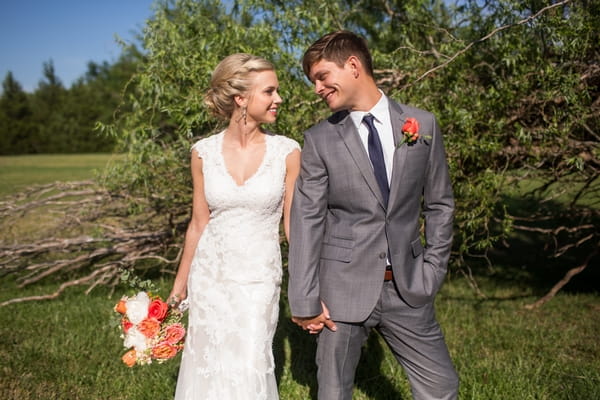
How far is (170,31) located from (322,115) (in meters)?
1.83

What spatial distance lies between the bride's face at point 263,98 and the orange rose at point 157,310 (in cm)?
125

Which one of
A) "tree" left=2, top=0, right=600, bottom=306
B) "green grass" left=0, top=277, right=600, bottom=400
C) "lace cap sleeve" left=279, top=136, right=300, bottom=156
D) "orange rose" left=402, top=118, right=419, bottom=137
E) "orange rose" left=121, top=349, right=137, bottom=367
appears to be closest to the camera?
"orange rose" left=402, top=118, right=419, bottom=137

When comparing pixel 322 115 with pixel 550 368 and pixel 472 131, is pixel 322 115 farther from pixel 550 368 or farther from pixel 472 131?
pixel 550 368

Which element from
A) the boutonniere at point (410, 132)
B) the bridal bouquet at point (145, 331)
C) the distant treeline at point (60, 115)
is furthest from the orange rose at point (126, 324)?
the distant treeline at point (60, 115)

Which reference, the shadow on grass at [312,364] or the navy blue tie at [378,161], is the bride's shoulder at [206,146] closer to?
the navy blue tie at [378,161]

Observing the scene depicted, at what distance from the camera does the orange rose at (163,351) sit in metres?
3.10

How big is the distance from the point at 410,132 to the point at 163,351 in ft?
6.01

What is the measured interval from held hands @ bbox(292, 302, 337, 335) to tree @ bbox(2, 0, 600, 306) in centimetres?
248

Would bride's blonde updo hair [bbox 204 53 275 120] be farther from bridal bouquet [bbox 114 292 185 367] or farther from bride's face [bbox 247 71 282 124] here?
bridal bouquet [bbox 114 292 185 367]

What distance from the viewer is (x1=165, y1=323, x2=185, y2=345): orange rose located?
124 inches

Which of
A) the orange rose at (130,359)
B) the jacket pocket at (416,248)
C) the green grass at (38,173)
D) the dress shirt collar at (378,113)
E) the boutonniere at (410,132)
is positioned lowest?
the green grass at (38,173)

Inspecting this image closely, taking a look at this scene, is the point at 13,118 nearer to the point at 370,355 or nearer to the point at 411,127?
the point at 370,355

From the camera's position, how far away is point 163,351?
311 centimetres

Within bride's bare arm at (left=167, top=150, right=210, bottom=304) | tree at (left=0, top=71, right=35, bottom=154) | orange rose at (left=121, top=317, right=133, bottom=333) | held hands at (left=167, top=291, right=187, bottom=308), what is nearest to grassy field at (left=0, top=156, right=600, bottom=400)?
held hands at (left=167, top=291, right=187, bottom=308)
